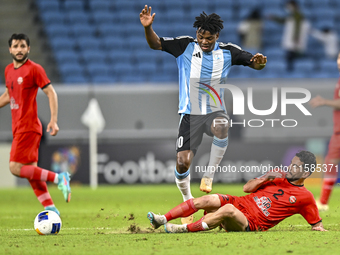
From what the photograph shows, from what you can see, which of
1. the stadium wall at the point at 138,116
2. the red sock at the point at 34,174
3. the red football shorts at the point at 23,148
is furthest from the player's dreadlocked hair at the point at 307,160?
the stadium wall at the point at 138,116

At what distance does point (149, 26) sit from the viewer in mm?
5379

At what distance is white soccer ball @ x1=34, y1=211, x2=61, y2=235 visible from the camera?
4.92 meters

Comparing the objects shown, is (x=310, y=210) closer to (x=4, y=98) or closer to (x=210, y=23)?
(x=210, y=23)

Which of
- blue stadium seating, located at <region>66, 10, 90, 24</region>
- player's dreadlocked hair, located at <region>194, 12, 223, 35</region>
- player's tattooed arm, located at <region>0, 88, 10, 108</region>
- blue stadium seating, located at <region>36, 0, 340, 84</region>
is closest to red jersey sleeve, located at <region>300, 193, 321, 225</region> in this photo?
player's dreadlocked hair, located at <region>194, 12, 223, 35</region>

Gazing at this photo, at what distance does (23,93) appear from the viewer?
5715mm

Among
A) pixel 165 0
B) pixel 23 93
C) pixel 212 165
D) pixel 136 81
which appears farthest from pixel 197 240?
pixel 165 0

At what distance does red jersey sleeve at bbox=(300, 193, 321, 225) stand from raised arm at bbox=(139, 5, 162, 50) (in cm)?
210

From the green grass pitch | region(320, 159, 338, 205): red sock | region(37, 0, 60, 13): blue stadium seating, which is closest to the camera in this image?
the green grass pitch

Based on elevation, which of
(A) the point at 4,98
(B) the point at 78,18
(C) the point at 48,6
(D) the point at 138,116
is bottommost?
(D) the point at 138,116

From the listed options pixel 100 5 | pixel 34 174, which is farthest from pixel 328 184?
pixel 100 5

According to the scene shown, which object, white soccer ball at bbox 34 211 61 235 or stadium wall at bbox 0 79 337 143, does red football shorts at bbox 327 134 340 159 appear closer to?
white soccer ball at bbox 34 211 61 235

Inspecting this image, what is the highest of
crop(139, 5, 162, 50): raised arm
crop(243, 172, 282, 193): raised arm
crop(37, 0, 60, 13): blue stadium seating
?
crop(37, 0, 60, 13): blue stadium seating

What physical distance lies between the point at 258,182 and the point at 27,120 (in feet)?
8.03

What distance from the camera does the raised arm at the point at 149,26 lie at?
5.34 m
